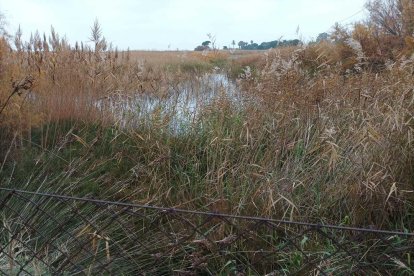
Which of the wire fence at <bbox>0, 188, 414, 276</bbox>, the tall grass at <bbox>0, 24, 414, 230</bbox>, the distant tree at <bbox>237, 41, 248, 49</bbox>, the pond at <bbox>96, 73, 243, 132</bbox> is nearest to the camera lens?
the wire fence at <bbox>0, 188, 414, 276</bbox>

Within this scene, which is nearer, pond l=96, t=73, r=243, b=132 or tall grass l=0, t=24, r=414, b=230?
tall grass l=0, t=24, r=414, b=230

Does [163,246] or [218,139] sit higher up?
[218,139]

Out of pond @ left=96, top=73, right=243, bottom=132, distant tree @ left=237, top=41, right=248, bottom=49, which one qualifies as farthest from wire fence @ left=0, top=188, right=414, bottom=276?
distant tree @ left=237, top=41, right=248, bottom=49

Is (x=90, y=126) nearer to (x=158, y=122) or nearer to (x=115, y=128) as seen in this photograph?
(x=115, y=128)

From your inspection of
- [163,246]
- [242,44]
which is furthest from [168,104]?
[242,44]

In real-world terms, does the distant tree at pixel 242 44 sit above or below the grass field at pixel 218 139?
above

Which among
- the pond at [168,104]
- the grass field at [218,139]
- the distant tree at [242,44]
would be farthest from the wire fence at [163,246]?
the distant tree at [242,44]

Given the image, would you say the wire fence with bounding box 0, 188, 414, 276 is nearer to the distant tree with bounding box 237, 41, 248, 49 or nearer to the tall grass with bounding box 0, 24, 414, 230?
the tall grass with bounding box 0, 24, 414, 230

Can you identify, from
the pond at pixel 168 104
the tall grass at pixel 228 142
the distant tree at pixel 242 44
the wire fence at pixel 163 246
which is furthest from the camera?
the distant tree at pixel 242 44

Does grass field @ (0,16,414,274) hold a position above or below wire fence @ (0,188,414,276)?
above

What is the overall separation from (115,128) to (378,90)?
2.23 metres

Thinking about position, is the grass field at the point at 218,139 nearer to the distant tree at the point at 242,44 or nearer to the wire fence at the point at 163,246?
the wire fence at the point at 163,246

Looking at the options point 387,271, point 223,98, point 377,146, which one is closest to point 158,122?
point 223,98

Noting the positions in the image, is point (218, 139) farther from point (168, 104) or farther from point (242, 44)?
point (242, 44)
